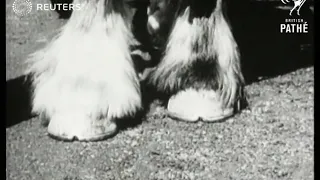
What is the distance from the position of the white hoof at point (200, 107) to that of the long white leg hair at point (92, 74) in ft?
0.60

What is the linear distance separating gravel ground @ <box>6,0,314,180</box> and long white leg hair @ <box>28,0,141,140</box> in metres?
0.06

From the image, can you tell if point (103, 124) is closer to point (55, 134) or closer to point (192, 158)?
point (55, 134)

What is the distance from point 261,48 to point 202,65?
621 mm

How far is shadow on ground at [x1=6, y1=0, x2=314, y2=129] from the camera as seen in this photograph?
1883 mm

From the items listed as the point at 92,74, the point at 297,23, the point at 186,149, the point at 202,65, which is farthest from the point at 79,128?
the point at 297,23

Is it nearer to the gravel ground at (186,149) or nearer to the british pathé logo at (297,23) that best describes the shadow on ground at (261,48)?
the british pathé logo at (297,23)

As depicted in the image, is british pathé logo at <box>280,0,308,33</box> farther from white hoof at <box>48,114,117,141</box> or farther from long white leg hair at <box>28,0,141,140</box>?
white hoof at <box>48,114,117,141</box>

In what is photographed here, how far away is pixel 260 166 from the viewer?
4.97ft

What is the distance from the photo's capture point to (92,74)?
1.59m

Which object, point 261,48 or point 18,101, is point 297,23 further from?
point 18,101

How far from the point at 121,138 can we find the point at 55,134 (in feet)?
0.65

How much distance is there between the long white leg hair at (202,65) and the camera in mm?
1696

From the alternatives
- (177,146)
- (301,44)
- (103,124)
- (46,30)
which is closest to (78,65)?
(103,124)

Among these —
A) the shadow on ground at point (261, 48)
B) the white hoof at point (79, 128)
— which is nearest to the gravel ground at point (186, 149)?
the white hoof at point (79, 128)
